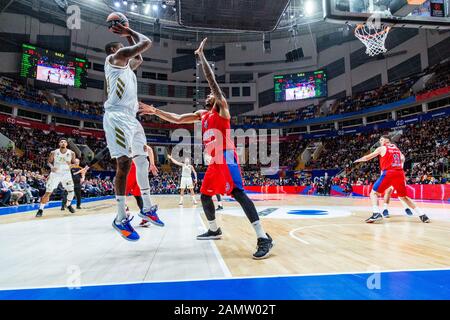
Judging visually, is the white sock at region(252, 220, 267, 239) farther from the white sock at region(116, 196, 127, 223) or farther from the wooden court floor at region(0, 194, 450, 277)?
the white sock at region(116, 196, 127, 223)

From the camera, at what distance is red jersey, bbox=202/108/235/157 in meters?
3.42

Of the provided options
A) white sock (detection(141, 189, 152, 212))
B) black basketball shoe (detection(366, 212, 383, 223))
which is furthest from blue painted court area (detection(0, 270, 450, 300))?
black basketball shoe (detection(366, 212, 383, 223))

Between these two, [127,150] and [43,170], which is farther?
[43,170]

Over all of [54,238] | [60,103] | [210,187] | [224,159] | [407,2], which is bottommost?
[54,238]

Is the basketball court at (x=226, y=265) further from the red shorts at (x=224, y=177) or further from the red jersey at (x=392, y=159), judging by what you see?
the red jersey at (x=392, y=159)

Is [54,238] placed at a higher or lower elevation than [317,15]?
lower

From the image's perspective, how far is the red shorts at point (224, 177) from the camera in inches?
128

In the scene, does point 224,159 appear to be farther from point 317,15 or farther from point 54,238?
point 317,15

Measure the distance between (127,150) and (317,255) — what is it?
89.3 inches

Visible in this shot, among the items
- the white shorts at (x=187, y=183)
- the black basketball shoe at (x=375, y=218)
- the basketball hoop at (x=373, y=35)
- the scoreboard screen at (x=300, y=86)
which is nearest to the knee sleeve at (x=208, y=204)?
the black basketball shoe at (x=375, y=218)
